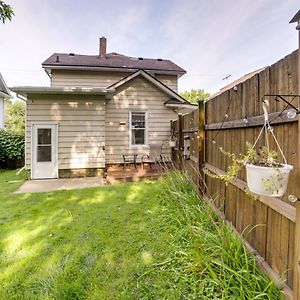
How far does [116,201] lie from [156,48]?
1627 cm

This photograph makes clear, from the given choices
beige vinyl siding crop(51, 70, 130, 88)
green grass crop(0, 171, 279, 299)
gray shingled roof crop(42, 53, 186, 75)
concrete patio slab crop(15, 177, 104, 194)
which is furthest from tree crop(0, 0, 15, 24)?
beige vinyl siding crop(51, 70, 130, 88)

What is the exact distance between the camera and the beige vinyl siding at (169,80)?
1312 centimetres

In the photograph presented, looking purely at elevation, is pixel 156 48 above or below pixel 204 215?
above

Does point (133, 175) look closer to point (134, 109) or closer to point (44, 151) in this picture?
point (134, 109)

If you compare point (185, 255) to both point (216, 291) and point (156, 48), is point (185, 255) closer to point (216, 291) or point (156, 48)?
point (216, 291)

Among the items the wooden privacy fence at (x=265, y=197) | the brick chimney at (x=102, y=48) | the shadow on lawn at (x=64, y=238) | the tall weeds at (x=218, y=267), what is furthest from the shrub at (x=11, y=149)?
the wooden privacy fence at (x=265, y=197)

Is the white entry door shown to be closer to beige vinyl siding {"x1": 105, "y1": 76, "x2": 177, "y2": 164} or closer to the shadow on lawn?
beige vinyl siding {"x1": 105, "y1": 76, "x2": 177, "y2": 164}

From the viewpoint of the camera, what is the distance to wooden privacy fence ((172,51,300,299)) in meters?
1.61

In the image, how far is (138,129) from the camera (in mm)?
9500

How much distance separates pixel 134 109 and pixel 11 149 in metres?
6.04

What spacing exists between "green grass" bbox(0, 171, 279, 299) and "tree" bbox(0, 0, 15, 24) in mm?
Result: 5283

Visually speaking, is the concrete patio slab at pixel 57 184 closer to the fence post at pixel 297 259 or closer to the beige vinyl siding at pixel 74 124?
the beige vinyl siding at pixel 74 124

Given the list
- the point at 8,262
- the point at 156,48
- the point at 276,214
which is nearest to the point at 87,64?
the point at 156,48

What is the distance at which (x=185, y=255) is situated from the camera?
2.61m
